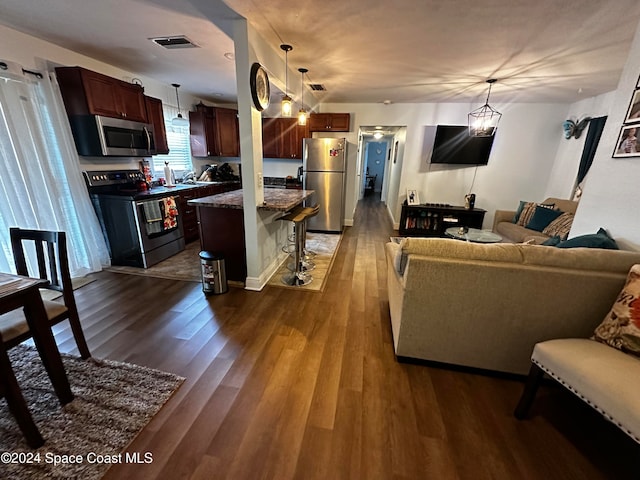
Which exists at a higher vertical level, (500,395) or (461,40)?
(461,40)

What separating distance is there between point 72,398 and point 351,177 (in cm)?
528

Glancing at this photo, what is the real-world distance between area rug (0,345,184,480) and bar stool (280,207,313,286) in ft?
5.20

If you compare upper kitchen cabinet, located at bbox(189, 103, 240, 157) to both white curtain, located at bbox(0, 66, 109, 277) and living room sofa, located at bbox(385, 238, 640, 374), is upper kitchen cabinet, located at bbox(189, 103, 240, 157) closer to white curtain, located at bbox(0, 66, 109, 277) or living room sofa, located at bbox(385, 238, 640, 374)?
white curtain, located at bbox(0, 66, 109, 277)

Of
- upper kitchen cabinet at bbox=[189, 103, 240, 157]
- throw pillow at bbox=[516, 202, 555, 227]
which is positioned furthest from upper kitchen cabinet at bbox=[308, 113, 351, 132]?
throw pillow at bbox=[516, 202, 555, 227]

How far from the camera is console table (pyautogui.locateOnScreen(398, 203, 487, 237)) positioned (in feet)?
16.5

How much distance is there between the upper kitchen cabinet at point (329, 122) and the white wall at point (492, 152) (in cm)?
28

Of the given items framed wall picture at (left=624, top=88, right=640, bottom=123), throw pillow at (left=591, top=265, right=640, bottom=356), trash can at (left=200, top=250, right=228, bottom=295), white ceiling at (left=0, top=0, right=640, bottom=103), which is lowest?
trash can at (left=200, top=250, right=228, bottom=295)

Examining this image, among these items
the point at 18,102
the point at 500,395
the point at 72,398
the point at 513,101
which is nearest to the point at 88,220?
the point at 18,102

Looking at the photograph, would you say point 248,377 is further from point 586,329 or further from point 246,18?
point 246,18

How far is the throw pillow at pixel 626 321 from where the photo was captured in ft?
4.23

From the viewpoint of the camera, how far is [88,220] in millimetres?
3121

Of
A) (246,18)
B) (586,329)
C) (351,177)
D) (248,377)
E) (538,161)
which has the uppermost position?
(246,18)

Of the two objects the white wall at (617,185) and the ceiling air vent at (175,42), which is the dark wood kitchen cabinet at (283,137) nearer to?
the ceiling air vent at (175,42)

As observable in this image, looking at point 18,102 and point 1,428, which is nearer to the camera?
point 1,428
